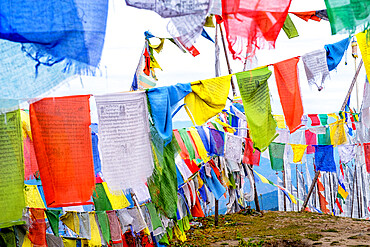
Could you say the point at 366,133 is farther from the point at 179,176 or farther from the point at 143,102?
the point at 143,102

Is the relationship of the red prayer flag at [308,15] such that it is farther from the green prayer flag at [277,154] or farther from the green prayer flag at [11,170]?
the green prayer flag at [277,154]

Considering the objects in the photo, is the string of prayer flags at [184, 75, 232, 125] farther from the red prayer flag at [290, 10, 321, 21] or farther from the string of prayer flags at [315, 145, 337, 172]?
the string of prayer flags at [315, 145, 337, 172]

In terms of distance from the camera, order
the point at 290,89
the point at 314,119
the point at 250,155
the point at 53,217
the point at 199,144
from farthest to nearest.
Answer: the point at 314,119, the point at 250,155, the point at 199,144, the point at 290,89, the point at 53,217

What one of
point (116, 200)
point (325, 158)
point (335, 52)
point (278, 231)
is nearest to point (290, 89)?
point (335, 52)

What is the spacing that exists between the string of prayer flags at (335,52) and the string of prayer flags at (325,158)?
16.2 feet

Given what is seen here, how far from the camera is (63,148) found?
3.97m

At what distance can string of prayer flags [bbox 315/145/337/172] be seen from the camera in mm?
10734

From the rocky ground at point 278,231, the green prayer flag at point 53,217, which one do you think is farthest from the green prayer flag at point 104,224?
the rocky ground at point 278,231

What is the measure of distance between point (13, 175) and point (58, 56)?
1500 millimetres

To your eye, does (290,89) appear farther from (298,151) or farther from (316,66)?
(298,151)

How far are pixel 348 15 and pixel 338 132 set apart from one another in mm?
8218

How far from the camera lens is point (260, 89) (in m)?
6.06

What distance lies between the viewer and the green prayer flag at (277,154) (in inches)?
441

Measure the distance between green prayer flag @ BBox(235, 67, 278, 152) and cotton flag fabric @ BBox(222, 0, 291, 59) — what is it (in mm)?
1831
